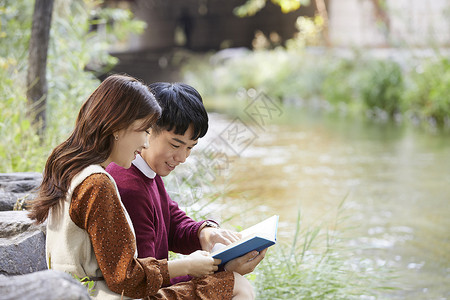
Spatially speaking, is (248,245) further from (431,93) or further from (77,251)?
(431,93)

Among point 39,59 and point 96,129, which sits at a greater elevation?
point 96,129

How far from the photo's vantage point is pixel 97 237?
1653mm

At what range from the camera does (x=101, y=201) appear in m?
1.65

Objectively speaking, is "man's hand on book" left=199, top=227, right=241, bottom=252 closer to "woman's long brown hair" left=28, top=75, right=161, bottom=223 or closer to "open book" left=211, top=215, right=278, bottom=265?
"open book" left=211, top=215, right=278, bottom=265

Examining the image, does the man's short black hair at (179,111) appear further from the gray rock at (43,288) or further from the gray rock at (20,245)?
the gray rock at (43,288)

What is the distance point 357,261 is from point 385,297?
0.56m

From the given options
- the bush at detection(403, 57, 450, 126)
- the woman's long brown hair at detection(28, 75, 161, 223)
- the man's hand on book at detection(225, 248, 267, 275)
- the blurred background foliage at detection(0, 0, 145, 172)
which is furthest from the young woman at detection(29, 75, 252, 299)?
the bush at detection(403, 57, 450, 126)

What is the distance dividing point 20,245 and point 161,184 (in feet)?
1.63

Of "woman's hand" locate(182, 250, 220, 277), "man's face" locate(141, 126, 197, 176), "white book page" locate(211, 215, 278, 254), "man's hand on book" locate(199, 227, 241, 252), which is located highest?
"man's face" locate(141, 126, 197, 176)

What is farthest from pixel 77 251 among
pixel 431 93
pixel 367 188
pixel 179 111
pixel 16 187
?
pixel 431 93

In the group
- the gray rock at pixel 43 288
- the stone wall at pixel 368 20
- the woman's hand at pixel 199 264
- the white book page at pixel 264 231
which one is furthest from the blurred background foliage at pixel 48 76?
the stone wall at pixel 368 20

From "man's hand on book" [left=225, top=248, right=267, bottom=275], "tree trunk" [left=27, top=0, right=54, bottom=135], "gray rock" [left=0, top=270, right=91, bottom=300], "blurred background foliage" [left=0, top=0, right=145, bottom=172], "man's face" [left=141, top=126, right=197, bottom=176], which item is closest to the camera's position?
"gray rock" [left=0, top=270, right=91, bottom=300]

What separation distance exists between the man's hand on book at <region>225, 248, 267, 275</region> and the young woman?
13 centimetres

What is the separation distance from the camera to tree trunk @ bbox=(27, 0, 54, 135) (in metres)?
3.62
